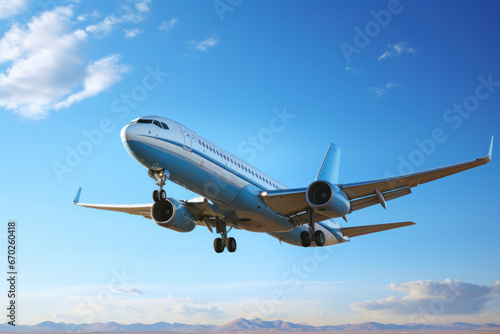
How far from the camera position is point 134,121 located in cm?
2441

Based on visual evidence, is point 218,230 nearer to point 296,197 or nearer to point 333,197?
point 296,197

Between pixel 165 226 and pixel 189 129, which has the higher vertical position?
pixel 189 129

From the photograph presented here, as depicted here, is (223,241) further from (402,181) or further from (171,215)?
(402,181)

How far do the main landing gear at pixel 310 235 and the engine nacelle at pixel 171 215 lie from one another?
313 inches

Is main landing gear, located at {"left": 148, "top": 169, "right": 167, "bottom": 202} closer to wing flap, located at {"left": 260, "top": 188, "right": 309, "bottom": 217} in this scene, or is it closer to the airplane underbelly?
the airplane underbelly

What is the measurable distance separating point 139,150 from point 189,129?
3.85 metres

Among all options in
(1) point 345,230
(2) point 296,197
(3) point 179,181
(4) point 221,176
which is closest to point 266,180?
(2) point 296,197

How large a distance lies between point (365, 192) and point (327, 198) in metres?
2.80

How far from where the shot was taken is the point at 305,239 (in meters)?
33.8

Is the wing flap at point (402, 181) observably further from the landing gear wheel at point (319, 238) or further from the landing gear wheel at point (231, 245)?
the landing gear wheel at point (231, 245)

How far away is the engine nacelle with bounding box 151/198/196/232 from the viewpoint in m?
31.2

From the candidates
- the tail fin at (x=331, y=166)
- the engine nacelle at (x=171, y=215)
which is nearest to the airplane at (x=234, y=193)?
the engine nacelle at (x=171, y=215)

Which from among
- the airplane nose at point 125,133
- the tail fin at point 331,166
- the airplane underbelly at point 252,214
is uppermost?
the tail fin at point 331,166

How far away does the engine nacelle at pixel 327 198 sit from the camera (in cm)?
2744
